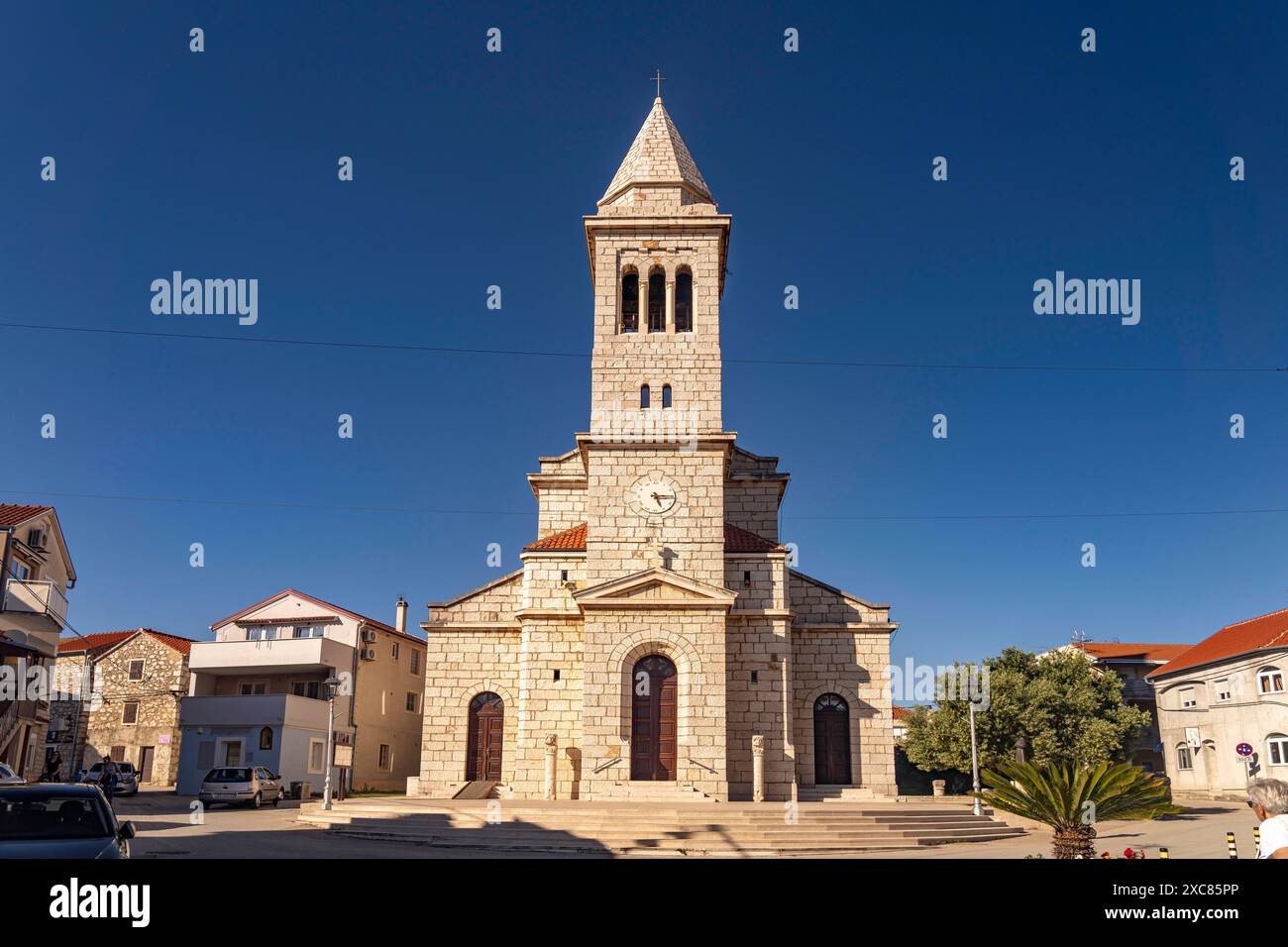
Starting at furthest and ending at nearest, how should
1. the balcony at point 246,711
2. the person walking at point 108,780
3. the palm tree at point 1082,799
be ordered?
1. the balcony at point 246,711
2. the person walking at point 108,780
3. the palm tree at point 1082,799

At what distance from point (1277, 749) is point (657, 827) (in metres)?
30.0

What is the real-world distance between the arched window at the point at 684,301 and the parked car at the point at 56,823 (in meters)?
25.2

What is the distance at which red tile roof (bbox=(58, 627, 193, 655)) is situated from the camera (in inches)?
1843

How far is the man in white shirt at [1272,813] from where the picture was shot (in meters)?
5.68

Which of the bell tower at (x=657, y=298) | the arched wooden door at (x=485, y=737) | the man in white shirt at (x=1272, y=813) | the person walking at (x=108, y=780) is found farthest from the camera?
the person walking at (x=108, y=780)

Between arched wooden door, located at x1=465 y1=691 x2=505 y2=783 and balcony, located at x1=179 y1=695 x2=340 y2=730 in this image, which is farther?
balcony, located at x1=179 y1=695 x2=340 y2=730

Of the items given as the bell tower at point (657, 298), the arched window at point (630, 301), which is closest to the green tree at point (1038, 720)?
the bell tower at point (657, 298)

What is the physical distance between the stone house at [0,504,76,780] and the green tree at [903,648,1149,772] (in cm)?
3444

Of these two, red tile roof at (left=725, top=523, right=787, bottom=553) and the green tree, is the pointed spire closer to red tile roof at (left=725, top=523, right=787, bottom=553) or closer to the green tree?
red tile roof at (left=725, top=523, right=787, bottom=553)

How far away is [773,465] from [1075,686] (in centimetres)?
1604

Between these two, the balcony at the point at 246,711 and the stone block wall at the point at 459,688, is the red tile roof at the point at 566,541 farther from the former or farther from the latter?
the balcony at the point at 246,711

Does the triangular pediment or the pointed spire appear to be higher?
the pointed spire

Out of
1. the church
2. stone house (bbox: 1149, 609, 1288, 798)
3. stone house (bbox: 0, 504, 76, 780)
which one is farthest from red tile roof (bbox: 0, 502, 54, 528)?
stone house (bbox: 1149, 609, 1288, 798)
